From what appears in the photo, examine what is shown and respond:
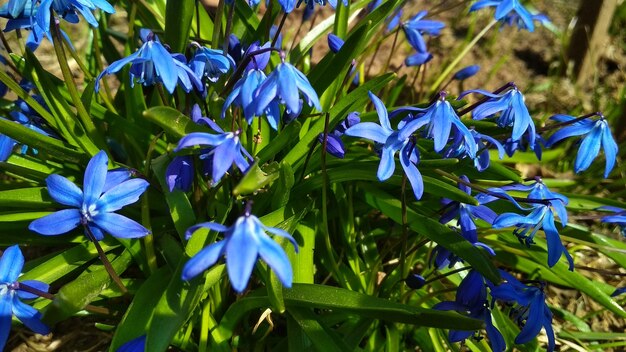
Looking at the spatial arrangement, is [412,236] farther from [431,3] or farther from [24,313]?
[431,3]

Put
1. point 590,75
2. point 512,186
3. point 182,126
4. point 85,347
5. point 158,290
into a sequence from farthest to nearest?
point 590,75 < point 85,347 < point 512,186 < point 158,290 < point 182,126

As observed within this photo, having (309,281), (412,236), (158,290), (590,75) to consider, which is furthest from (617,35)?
(158,290)

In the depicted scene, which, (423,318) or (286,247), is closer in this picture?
(423,318)

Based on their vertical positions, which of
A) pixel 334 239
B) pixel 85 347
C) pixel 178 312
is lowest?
pixel 85 347

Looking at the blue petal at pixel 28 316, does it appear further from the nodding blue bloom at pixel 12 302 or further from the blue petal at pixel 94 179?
the blue petal at pixel 94 179

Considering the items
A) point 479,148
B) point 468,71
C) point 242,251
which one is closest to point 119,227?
point 242,251

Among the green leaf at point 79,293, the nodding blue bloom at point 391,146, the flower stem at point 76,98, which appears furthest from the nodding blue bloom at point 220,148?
the flower stem at point 76,98
